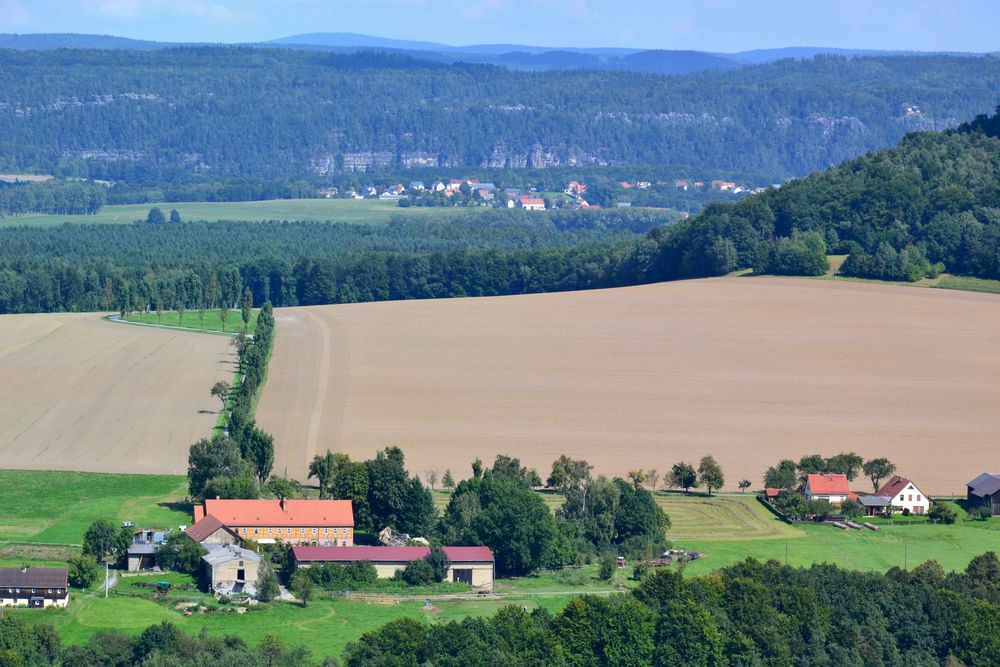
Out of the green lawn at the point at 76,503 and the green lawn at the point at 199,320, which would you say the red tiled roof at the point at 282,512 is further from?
the green lawn at the point at 199,320

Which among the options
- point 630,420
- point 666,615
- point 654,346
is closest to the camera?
point 666,615

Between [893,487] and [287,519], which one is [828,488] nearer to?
[893,487]

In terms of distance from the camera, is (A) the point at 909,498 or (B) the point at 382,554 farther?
(A) the point at 909,498

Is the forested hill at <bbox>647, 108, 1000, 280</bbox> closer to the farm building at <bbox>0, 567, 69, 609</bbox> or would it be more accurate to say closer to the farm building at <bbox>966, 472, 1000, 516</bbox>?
the farm building at <bbox>966, 472, 1000, 516</bbox>

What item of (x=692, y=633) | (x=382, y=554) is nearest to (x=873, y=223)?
(x=382, y=554)

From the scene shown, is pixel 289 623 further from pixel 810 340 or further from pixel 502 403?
pixel 810 340

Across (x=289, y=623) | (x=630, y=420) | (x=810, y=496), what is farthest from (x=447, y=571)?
(x=630, y=420)

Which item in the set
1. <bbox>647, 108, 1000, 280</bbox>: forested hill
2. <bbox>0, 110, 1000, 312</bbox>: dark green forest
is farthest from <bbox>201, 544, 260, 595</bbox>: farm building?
<bbox>647, 108, 1000, 280</bbox>: forested hill

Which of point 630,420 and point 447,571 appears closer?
point 447,571
